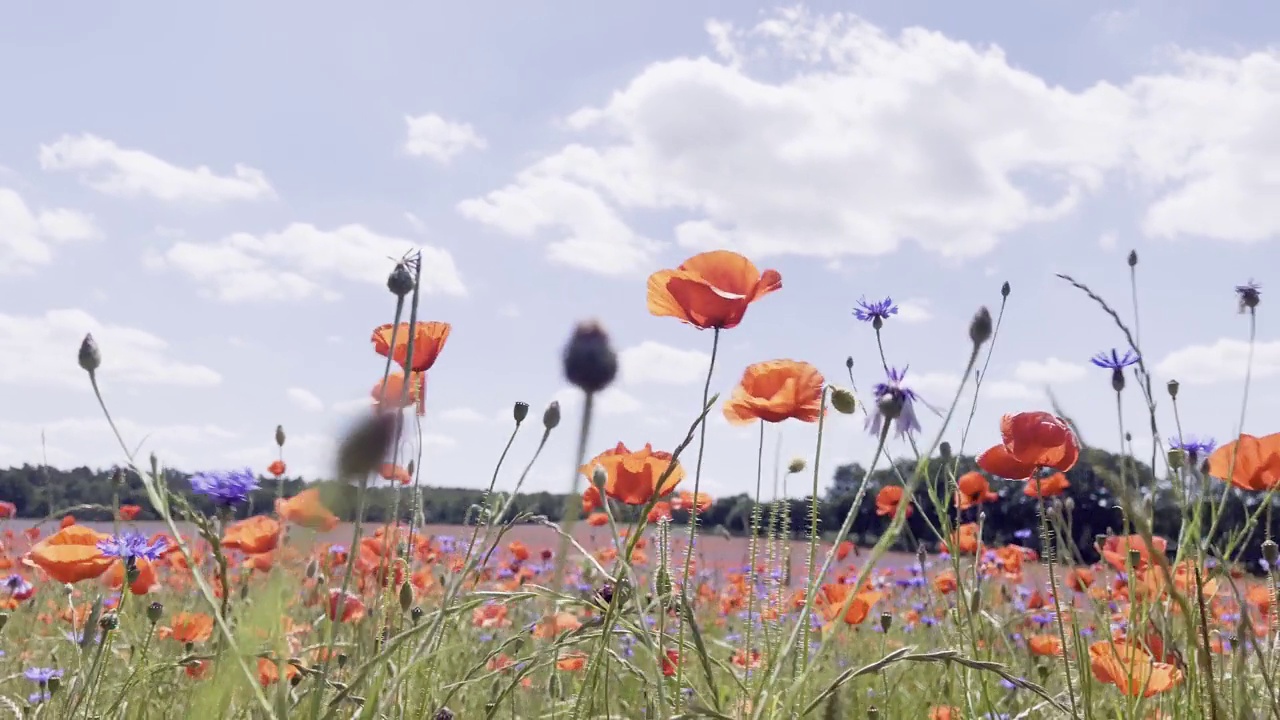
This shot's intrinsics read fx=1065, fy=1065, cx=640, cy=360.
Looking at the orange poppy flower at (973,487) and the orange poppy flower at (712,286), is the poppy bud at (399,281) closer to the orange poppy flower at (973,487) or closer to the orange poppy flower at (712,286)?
the orange poppy flower at (712,286)

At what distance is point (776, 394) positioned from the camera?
1.52 metres

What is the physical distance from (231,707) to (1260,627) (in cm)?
365

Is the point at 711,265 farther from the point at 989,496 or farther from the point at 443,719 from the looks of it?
the point at 989,496

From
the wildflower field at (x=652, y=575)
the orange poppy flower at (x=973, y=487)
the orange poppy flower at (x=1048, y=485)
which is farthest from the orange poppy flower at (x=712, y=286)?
the orange poppy flower at (x=973, y=487)

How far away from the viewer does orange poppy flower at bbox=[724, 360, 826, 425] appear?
1496 mm

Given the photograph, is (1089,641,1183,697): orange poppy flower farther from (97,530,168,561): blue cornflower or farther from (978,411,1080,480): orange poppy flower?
(97,530,168,561): blue cornflower

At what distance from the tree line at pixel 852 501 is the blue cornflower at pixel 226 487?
0.03 m

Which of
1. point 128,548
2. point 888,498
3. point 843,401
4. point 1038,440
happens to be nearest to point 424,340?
point 843,401

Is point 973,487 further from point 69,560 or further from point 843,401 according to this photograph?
point 69,560

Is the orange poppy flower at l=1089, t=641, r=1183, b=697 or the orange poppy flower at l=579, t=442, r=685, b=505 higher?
the orange poppy flower at l=579, t=442, r=685, b=505

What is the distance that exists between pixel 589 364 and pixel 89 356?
0.67 m

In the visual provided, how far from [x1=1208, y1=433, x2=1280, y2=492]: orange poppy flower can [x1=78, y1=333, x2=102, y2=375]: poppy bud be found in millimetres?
1622

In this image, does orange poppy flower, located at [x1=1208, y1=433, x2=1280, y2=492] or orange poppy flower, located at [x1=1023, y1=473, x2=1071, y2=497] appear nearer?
orange poppy flower, located at [x1=1208, y1=433, x2=1280, y2=492]

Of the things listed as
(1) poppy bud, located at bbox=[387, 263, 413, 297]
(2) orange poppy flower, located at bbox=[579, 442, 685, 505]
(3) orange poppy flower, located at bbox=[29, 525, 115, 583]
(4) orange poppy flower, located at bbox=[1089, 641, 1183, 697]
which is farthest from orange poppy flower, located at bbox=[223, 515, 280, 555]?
(4) orange poppy flower, located at bbox=[1089, 641, 1183, 697]
